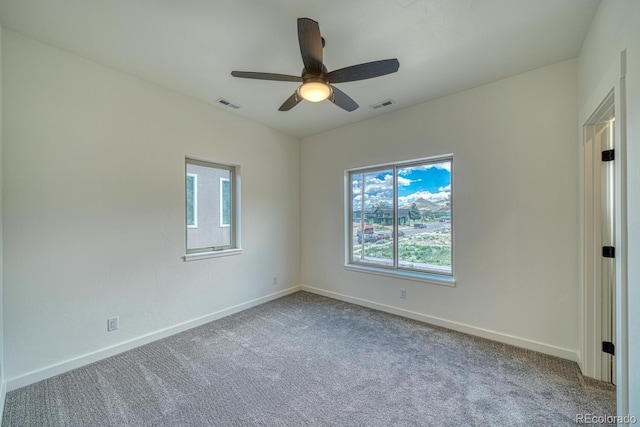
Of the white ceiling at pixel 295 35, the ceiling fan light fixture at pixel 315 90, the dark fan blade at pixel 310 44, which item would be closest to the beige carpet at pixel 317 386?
the ceiling fan light fixture at pixel 315 90

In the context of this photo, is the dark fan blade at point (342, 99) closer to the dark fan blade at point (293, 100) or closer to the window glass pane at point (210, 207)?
the dark fan blade at point (293, 100)

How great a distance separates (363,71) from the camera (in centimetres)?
184

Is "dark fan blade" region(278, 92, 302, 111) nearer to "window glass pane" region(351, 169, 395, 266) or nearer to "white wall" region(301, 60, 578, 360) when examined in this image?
"white wall" region(301, 60, 578, 360)

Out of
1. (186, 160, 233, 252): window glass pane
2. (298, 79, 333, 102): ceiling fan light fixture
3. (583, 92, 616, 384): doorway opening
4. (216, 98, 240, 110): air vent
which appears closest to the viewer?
(298, 79, 333, 102): ceiling fan light fixture

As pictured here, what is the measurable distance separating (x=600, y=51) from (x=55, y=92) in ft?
14.0

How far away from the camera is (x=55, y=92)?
2.20m

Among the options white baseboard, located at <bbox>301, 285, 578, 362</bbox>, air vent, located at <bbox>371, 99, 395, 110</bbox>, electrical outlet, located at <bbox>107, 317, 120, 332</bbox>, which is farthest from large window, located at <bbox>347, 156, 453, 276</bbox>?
electrical outlet, located at <bbox>107, 317, 120, 332</bbox>

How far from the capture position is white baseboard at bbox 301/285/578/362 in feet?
7.82

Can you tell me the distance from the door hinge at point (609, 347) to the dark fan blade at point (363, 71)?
2.71 metres

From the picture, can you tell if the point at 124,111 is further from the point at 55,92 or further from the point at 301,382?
the point at 301,382

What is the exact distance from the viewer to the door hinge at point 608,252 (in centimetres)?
196

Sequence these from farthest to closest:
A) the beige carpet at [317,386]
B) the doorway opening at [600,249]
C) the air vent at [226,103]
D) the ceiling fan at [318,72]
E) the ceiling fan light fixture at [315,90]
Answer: the air vent at [226,103] < the doorway opening at [600,249] < the ceiling fan light fixture at [315,90] < the beige carpet at [317,386] < the ceiling fan at [318,72]

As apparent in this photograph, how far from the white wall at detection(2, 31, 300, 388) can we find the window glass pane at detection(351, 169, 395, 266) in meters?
1.97

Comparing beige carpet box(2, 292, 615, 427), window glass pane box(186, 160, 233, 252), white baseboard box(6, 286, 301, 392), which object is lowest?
beige carpet box(2, 292, 615, 427)
